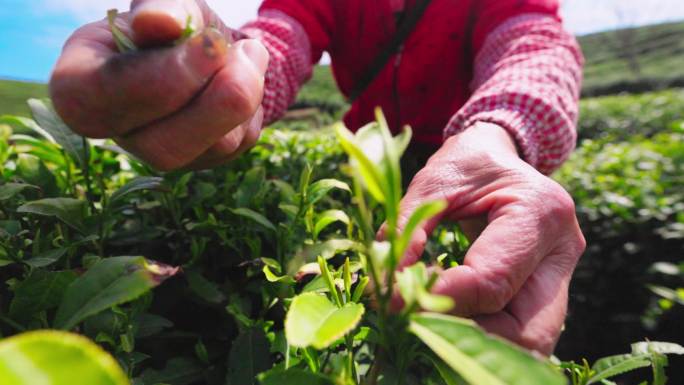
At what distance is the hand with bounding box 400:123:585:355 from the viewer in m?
0.62

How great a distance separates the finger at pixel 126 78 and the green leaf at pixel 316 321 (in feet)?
Answer: 1.30

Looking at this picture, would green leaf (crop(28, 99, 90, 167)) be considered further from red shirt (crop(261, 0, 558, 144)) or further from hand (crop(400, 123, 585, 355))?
red shirt (crop(261, 0, 558, 144))

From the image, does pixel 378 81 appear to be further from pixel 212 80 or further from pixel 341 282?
pixel 341 282

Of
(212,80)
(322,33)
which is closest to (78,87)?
(212,80)

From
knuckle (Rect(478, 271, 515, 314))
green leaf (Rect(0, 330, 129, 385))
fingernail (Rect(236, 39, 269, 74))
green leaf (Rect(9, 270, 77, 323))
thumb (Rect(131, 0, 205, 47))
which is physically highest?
thumb (Rect(131, 0, 205, 47))

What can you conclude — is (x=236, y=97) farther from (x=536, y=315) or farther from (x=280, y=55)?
(x=280, y=55)

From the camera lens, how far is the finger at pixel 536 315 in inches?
24.4

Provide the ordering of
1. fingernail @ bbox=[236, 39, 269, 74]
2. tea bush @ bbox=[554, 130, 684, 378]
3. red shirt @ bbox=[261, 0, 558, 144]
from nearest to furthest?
fingernail @ bbox=[236, 39, 269, 74] → tea bush @ bbox=[554, 130, 684, 378] → red shirt @ bbox=[261, 0, 558, 144]

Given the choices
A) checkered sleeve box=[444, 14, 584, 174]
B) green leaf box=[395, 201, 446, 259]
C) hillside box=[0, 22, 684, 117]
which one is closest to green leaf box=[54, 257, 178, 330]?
green leaf box=[395, 201, 446, 259]

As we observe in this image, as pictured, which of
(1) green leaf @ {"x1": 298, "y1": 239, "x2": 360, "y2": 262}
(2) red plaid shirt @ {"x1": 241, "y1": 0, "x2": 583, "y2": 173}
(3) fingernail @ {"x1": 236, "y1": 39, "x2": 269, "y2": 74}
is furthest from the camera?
(2) red plaid shirt @ {"x1": 241, "y1": 0, "x2": 583, "y2": 173}

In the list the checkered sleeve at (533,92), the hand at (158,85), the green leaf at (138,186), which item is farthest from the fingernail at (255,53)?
the checkered sleeve at (533,92)

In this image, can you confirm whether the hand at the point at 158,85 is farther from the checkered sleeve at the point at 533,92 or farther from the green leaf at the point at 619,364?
the checkered sleeve at the point at 533,92

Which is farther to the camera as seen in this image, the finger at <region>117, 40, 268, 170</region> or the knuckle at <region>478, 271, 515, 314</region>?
the finger at <region>117, 40, 268, 170</region>

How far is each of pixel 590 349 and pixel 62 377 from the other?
2372 mm
